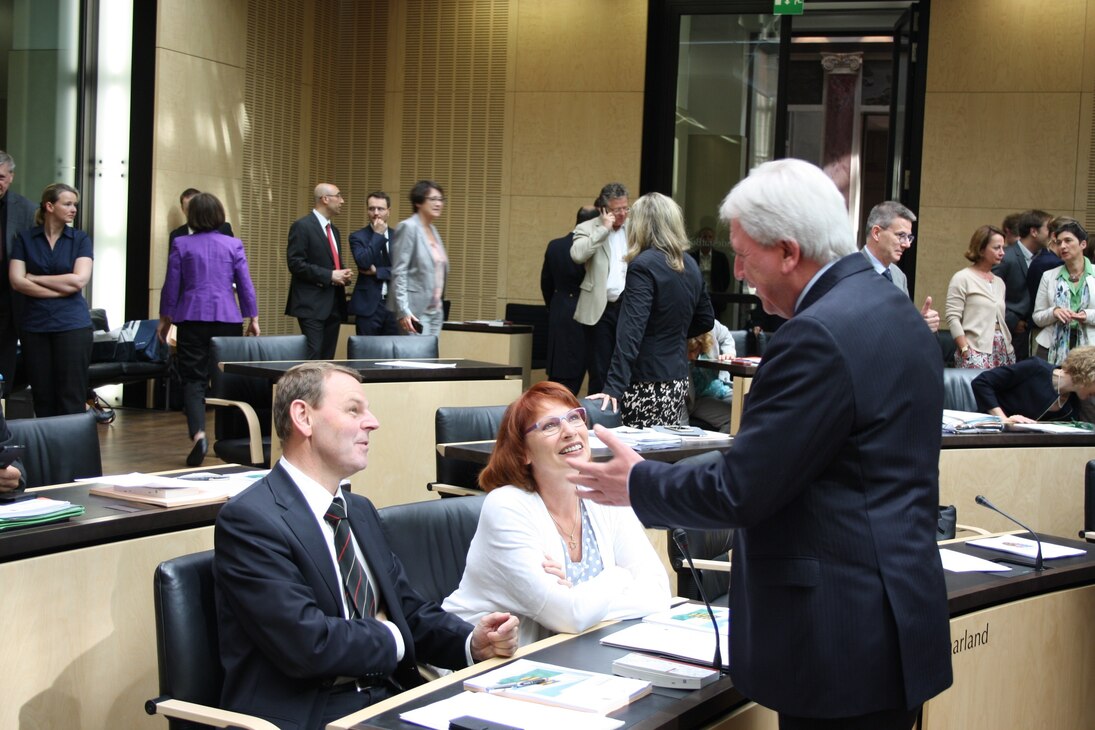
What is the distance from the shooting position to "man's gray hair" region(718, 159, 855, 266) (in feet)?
6.52

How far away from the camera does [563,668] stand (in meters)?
2.40

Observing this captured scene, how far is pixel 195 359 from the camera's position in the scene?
25.5ft

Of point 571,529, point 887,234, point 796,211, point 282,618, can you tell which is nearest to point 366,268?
point 887,234

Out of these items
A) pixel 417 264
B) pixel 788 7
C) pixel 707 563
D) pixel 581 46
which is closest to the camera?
pixel 707 563

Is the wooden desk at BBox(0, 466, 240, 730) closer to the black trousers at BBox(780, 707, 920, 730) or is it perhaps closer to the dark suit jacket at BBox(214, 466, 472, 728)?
the dark suit jacket at BBox(214, 466, 472, 728)

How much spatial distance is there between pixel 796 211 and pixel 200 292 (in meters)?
6.18

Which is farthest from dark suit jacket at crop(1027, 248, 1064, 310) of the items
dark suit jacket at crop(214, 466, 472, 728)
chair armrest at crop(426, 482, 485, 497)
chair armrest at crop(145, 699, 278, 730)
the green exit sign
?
chair armrest at crop(145, 699, 278, 730)

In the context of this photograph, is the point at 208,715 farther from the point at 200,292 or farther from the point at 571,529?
the point at 200,292

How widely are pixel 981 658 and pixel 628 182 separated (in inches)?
355

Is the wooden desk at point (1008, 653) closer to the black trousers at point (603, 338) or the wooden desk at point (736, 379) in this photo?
the wooden desk at point (736, 379)

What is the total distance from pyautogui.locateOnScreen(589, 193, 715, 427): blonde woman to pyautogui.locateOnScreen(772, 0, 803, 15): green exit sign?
5.79 metres

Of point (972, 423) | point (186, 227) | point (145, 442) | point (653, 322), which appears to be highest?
point (186, 227)

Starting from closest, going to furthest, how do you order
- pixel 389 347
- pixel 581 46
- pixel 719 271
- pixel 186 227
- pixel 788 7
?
pixel 389 347 < pixel 186 227 < pixel 788 7 < pixel 719 271 < pixel 581 46

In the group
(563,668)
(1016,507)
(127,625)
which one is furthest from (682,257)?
(563,668)
